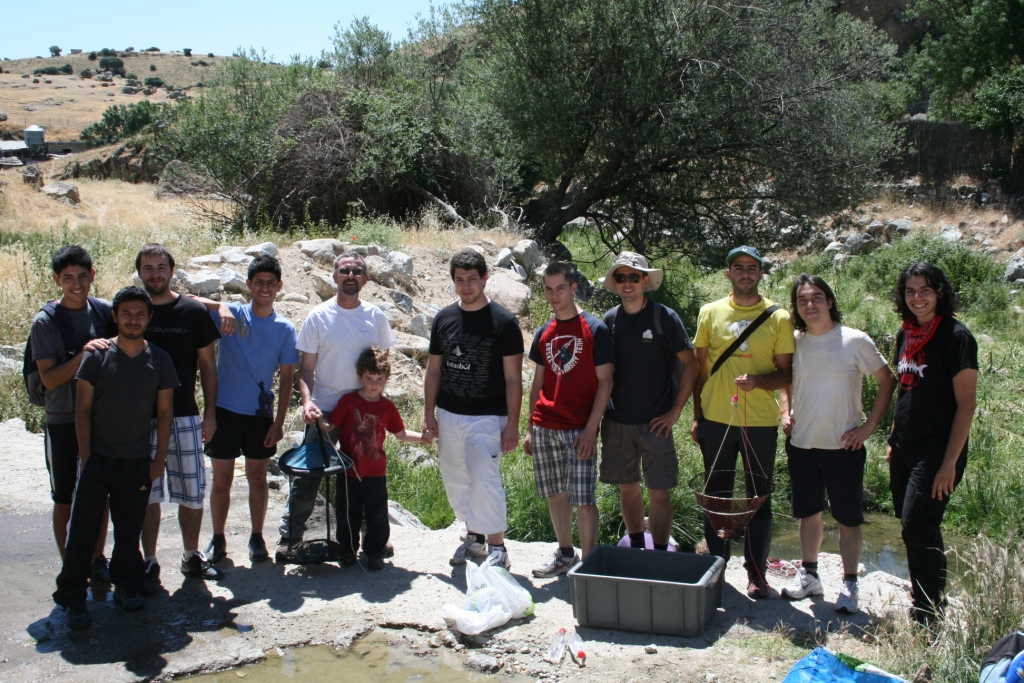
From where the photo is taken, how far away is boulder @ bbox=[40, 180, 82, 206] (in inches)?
990

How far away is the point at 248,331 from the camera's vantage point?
5043 millimetres

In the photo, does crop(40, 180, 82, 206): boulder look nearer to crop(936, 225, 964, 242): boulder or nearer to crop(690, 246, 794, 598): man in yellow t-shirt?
crop(936, 225, 964, 242): boulder

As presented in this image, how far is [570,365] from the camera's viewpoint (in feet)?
15.9

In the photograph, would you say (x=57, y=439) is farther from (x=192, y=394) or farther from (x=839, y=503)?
(x=839, y=503)

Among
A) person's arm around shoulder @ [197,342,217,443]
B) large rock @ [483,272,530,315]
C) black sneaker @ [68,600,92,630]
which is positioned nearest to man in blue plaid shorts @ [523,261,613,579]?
person's arm around shoulder @ [197,342,217,443]

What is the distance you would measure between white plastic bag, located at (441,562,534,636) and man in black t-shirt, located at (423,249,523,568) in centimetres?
36

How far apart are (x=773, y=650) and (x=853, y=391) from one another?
1.36 m

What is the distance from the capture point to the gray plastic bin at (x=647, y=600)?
4.25 meters

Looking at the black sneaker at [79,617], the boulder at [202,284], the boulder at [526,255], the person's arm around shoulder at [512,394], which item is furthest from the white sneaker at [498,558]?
the boulder at [526,255]

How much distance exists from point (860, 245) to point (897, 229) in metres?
1.61

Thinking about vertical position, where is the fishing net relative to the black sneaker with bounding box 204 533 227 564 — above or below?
above

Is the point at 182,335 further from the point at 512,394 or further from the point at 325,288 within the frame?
the point at 325,288

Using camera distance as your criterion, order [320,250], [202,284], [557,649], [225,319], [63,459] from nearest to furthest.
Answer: [557,649]
[63,459]
[225,319]
[202,284]
[320,250]

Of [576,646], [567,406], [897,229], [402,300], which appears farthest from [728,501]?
[897,229]
